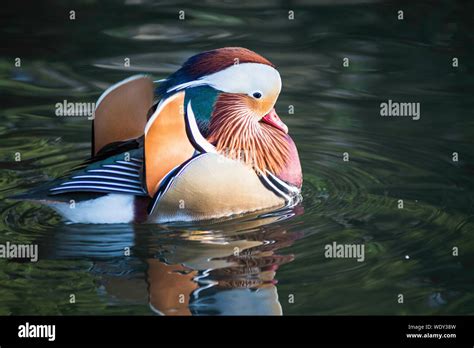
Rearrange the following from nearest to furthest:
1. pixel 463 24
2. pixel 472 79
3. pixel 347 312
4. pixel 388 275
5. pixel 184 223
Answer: pixel 347 312
pixel 388 275
pixel 184 223
pixel 472 79
pixel 463 24

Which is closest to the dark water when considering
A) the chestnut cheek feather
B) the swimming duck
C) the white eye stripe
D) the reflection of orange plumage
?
the reflection of orange plumage

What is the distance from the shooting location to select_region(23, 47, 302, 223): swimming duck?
6.72 metres

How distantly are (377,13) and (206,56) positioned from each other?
3.76 metres

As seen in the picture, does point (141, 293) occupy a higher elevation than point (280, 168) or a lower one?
lower

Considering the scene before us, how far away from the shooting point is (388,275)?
20.7 feet

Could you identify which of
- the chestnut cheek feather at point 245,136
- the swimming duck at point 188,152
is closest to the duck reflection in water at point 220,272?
the swimming duck at point 188,152

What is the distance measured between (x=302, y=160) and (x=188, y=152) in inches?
55.0

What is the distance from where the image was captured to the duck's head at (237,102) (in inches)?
273

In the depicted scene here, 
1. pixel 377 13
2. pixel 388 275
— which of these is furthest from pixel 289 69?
pixel 388 275

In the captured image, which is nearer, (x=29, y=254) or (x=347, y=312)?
(x=347, y=312)

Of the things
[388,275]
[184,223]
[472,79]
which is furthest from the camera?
[472,79]

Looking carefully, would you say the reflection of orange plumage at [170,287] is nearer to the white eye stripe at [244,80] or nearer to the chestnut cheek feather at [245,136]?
the chestnut cheek feather at [245,136]

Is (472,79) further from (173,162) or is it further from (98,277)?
(98,277)

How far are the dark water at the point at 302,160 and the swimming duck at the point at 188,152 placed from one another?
0.14 m
